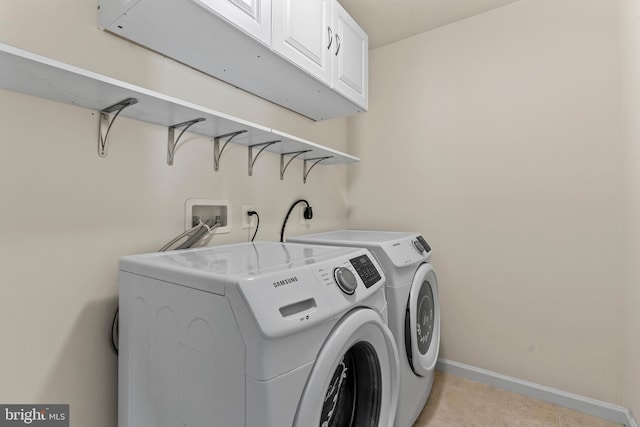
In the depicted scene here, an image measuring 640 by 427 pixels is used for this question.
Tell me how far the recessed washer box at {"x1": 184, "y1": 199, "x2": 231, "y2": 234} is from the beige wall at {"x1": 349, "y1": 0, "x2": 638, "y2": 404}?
4.40 feet

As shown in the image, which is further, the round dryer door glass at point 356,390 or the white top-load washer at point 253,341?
the round dryer door glass at point 356,390

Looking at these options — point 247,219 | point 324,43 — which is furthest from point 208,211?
point 324,43

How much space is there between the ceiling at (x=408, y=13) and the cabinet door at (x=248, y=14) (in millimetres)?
A: 958

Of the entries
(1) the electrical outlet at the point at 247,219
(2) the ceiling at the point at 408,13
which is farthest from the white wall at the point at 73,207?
(2) the ceiling at the point at 408,13

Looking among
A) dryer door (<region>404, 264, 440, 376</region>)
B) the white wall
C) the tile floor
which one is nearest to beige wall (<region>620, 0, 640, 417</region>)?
the tile floor

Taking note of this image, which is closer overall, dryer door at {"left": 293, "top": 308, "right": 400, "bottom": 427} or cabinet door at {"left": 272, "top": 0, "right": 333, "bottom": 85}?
dryer door at {"left": 293, "top": 308, "right": 400, "bottom": 427}

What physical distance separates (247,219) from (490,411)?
177 centimetres

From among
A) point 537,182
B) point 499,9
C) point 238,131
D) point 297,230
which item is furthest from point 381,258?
point 499,9

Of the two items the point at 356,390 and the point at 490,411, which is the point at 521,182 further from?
the point at 356,390

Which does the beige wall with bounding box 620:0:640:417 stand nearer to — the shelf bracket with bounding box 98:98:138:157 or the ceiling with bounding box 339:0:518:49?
the ceiling with bounding box 339:0:518:49

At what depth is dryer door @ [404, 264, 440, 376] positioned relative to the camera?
142cm

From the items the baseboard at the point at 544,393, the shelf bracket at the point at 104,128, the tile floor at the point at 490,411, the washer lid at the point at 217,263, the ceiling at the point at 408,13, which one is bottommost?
the tile floor at the point at 490,411

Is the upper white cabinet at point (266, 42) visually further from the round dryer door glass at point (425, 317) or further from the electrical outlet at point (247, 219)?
the round dryer door glass at point (425, 317)

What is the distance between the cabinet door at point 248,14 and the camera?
1.05 metres
